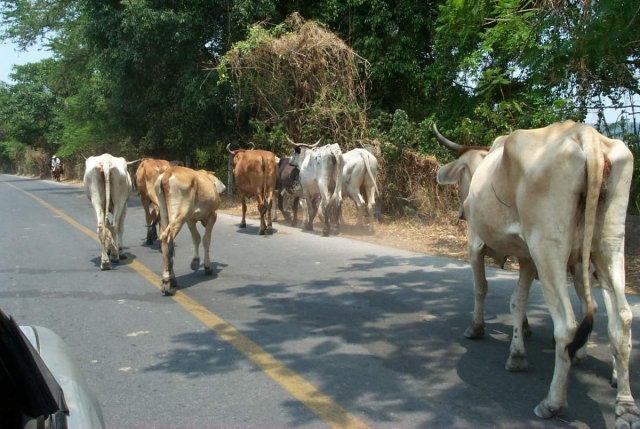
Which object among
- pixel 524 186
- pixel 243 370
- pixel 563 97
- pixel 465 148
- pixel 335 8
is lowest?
pixel 243 370

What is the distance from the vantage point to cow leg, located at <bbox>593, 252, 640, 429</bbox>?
11.6ft

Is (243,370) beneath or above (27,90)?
beneath

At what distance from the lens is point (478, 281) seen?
5320 millimetres

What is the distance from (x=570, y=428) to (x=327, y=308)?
10.7 ft

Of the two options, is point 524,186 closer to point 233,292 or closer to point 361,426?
point 361,426

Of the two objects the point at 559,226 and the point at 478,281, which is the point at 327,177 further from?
the point at 559,226

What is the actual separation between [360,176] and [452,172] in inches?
277

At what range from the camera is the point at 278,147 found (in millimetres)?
18484

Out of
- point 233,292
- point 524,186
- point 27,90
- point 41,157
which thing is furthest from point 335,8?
point 41,157

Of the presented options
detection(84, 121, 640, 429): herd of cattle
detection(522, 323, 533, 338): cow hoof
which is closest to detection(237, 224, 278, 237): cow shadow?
detection(84, 121, 640, 429): herd of cattle

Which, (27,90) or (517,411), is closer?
(517,411)

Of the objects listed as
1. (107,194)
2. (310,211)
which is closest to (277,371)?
(107,194)

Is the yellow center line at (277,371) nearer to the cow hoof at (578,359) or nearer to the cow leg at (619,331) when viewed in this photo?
the cow leg at (619,331)

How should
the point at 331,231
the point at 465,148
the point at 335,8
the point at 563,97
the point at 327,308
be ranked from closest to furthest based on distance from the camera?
the point at 465,148
the point at 327,308
the point at 563,97
the point at 331,231
the point at 335,8
